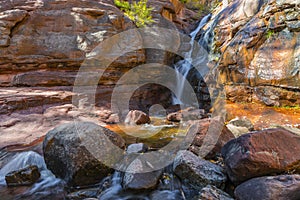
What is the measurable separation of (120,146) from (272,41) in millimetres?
6039

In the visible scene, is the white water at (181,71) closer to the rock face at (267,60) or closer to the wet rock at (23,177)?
the rock face at (267,60)

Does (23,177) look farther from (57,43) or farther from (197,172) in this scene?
(57,43)

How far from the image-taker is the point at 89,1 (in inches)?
361

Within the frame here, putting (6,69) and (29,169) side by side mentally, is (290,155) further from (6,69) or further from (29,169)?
(6,69)

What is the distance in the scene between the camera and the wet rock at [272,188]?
2.02 m

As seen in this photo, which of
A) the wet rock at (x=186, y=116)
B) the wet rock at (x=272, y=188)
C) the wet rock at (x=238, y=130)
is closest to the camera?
the wet rock at (x=272, y=188)

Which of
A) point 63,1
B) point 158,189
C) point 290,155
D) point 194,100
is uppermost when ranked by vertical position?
point 63,1

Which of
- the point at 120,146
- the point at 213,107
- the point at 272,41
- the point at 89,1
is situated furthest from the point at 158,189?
the point at 89,1

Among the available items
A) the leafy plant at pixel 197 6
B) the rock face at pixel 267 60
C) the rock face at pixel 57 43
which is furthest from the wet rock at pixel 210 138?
the leafy plant at pixel 197 6

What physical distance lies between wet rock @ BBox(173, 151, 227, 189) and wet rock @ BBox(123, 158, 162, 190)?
13.5 inches

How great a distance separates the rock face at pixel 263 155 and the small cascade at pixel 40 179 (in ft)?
8.31

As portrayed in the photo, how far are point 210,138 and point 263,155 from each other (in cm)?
131

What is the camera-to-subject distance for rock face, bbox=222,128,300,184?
2340 millimetres

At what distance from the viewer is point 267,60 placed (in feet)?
20.0
